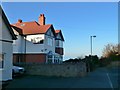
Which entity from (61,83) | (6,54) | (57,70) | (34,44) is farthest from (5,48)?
(34,44)

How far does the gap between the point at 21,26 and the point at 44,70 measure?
18278mm

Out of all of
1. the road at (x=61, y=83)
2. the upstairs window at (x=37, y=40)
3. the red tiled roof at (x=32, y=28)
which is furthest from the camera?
the red tiled roof at (x=32, y=28)

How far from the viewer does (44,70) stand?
3250 cm

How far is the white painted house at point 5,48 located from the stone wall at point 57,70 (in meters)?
9.62

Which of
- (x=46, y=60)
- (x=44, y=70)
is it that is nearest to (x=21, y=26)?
(x=46, y=60)

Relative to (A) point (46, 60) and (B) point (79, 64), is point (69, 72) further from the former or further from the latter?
(A) point (46, 60)

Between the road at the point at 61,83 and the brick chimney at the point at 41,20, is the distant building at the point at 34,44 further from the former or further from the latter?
the road at the point at 61,83

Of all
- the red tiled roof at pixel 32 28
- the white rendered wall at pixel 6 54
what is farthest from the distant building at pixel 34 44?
the white rendered wall at pixel 6 54

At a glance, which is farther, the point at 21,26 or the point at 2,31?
the point at 21,26

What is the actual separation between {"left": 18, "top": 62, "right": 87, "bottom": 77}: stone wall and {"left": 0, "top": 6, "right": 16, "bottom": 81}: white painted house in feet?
31.5

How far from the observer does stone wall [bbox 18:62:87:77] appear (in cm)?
3195

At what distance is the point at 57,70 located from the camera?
32.2 meters

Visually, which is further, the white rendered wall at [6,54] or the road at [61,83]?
the white rendered wall at [6,54]

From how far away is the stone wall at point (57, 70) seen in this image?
3195 centimetres
